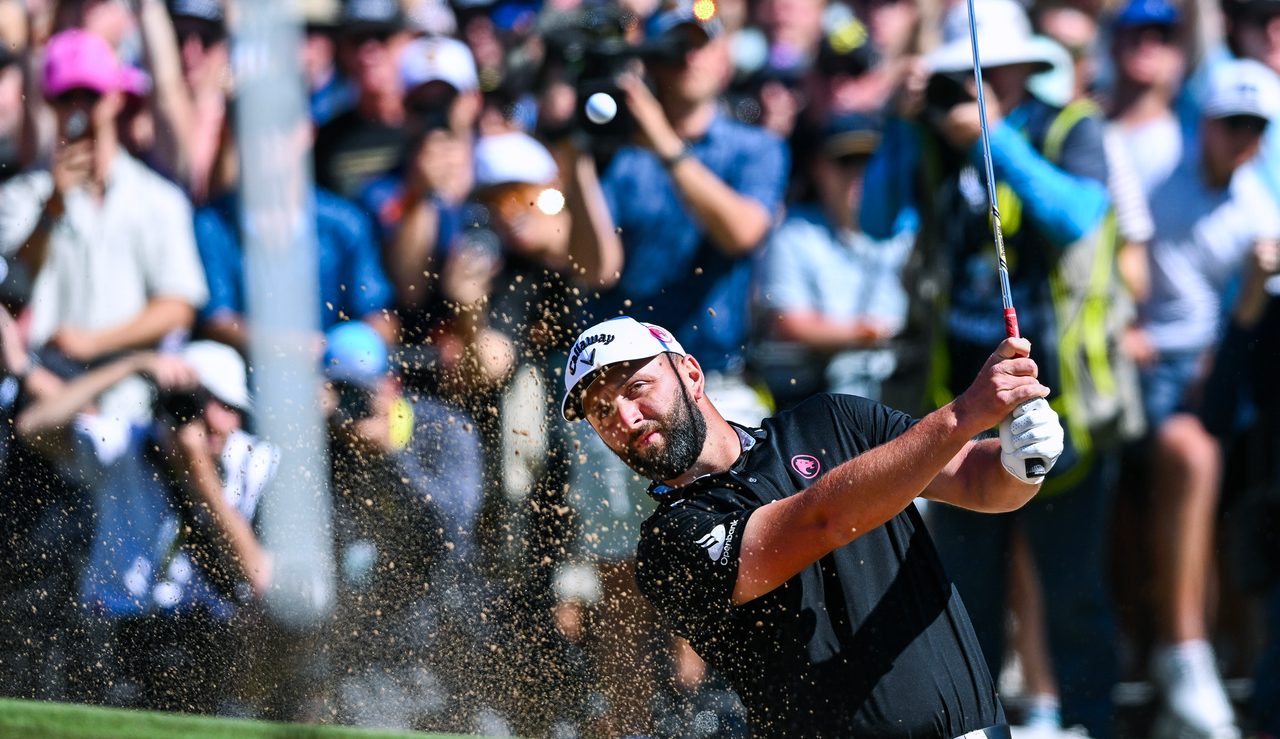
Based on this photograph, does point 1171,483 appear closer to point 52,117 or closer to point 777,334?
point 777,334

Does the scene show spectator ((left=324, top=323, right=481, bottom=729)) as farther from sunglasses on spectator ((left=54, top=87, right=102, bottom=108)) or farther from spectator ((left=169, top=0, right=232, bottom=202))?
sunglasses on spectator ((left=54, top=87, right=102, bottom=108))

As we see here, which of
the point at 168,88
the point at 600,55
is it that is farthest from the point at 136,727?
the point at 168,88

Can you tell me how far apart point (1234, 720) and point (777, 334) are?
1.93 metres

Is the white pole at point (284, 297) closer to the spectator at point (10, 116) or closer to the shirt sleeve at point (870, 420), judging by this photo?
the spectator at point (10, 116)

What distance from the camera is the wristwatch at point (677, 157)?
4777mm

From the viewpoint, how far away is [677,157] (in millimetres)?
4777

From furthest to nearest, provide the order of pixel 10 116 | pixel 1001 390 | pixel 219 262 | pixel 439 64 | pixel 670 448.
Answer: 1. pixel 10 116
2. pixel 219 262
3. pixel 439 64
4. pixel 670 448
5. pixel 1001 390

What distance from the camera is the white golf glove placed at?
260 cm

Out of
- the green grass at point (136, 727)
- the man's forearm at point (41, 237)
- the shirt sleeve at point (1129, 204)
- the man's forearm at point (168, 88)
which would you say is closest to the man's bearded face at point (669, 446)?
the green grass at point (136, 727)

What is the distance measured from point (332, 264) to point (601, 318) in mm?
1147

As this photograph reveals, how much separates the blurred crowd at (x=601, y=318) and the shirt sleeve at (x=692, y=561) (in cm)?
141

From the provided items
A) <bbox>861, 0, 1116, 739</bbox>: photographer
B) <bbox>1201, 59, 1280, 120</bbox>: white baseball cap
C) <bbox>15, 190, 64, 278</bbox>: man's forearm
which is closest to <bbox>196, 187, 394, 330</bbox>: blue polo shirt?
<bbox>15, 190, 64, 278</bbox>: man's forearm

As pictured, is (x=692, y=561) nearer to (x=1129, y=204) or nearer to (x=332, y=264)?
(x=1129, y=204)

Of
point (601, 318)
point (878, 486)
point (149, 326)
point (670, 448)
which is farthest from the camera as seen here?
point (149, 326)
